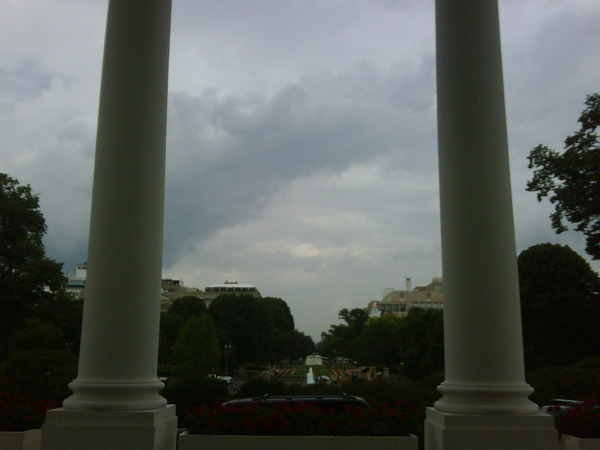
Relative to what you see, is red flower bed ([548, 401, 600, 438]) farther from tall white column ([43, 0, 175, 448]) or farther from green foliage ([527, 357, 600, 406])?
green foliage ([527, 357, 600, 406])

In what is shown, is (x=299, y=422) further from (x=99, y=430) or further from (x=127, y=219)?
(x=127, y=219)

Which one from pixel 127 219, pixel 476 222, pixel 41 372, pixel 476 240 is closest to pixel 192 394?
pixel 41 372

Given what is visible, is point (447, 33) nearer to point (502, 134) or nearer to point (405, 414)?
point (502, 134)

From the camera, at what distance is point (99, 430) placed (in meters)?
32.7

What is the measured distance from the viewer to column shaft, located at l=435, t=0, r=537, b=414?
108ft

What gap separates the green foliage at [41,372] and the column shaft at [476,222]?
70.8 m

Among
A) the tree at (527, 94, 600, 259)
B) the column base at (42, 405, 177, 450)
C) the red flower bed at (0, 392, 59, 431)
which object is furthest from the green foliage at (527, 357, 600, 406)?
the column base at (42, 405, 177, 450)

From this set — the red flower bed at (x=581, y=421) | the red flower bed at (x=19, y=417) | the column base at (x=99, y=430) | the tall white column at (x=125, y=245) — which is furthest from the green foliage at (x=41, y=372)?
the red flower bed at (x=581, y=421)

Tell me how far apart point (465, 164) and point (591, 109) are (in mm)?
131269

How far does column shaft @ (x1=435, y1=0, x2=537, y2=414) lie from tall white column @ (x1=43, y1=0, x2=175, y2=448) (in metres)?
17.4

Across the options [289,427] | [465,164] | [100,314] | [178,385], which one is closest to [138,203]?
[100,314]

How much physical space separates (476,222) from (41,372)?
82948 millimetres

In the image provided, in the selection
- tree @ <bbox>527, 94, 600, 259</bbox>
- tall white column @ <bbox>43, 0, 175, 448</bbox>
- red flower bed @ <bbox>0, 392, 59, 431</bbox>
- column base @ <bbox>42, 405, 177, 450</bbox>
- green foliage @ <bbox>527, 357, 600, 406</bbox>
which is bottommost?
green foliage @ <bbox>527, 357, 600, 406</bbox>

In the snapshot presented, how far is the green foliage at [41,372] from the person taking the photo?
8900cm
